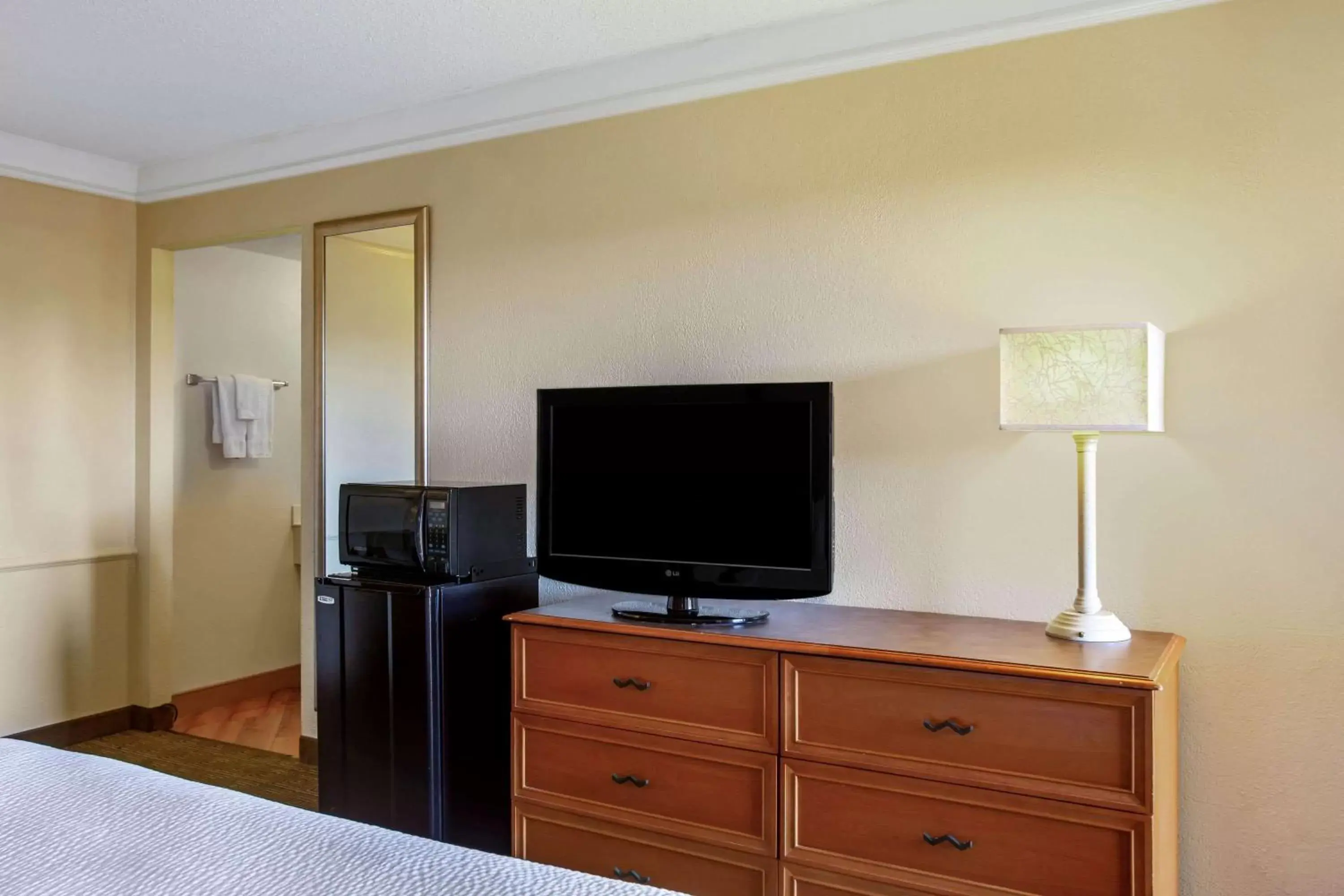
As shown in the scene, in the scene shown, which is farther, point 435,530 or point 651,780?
point 435,530

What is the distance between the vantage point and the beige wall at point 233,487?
4.66 m

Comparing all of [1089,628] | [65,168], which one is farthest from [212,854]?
[65,168]

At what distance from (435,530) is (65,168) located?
8.48ft

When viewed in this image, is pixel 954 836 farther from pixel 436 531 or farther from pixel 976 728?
pixel 436 531

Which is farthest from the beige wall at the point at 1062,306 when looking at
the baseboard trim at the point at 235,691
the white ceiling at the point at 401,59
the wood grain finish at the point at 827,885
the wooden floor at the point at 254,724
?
the baseboard trim at the point at 235,691

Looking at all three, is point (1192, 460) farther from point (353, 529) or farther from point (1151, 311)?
point (353, 529)

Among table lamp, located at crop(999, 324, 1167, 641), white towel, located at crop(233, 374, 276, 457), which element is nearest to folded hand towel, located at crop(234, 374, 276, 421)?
white towel, located at crop(233, 374, 276, 457)

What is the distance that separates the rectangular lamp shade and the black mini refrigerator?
1.59 metres

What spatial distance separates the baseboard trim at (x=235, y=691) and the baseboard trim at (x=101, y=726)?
0.52 feet

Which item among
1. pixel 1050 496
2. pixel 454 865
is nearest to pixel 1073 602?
pixel 1050 496

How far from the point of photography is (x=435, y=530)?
112 inches

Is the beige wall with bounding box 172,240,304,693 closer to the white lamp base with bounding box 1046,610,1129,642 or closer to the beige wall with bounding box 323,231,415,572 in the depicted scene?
the beige wall with bounding box 323,231,415,572

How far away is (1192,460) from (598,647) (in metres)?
1.51

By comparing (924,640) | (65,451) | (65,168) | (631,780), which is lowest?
(631,780)
